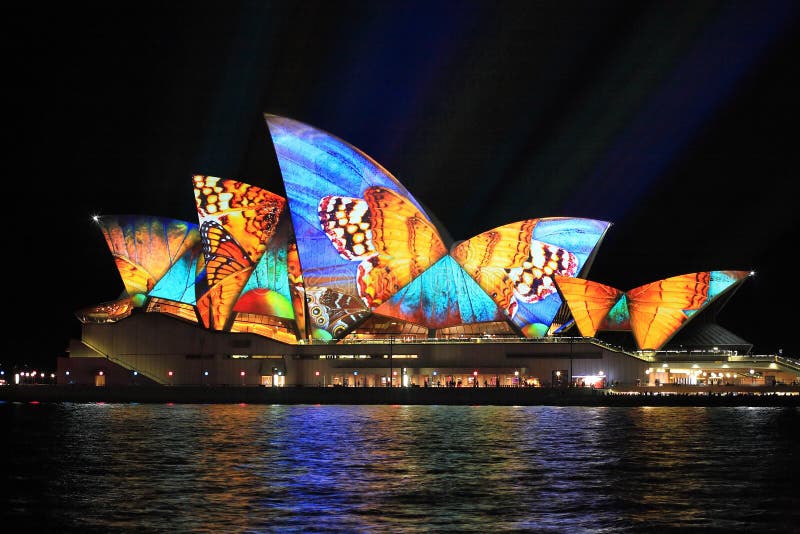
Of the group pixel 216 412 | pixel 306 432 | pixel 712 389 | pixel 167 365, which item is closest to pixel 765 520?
pixel 306 432

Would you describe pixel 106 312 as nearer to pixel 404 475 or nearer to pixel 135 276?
pixel 135 276

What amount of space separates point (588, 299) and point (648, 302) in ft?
13.4

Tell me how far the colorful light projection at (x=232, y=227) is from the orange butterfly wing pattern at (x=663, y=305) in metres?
25.7

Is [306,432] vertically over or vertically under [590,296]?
under

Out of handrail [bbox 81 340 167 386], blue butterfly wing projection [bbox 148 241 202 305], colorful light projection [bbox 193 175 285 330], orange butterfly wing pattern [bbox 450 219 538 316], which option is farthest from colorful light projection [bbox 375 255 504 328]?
handrail [bbox 81 340 167 386]

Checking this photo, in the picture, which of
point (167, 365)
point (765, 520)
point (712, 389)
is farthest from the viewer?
point (167, 365)

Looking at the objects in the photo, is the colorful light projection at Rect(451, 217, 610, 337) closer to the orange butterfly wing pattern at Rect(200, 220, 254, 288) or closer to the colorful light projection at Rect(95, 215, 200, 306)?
the orange butterfly wing pattern at Rect(200, 220, 254, 288)

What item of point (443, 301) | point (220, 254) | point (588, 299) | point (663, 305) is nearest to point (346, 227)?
point (220, 254)

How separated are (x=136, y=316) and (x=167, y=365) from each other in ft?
13.9

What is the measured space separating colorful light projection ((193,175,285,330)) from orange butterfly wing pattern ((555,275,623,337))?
20.6 m

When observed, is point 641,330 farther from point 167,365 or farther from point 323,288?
point 167,365

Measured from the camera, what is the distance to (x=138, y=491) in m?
28.3

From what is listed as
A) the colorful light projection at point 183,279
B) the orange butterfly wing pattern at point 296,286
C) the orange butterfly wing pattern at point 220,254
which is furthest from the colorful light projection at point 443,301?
the colorful light projection at point 183,279

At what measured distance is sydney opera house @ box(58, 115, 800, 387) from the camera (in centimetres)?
7325
